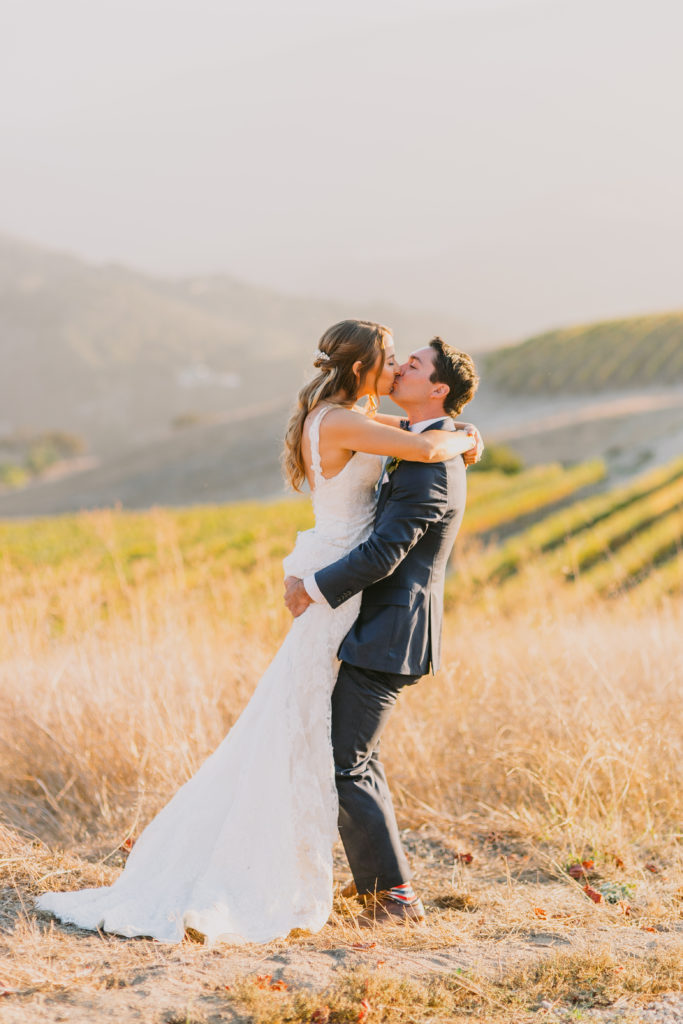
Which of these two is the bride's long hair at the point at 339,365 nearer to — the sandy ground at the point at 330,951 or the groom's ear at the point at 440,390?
the groom's ear at the point at 440,390

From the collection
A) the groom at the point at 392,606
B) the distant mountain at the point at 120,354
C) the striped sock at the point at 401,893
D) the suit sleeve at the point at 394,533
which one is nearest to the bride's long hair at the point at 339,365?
the groom at the point at 392,606

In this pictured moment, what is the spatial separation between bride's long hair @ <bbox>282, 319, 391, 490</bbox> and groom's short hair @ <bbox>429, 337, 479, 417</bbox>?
21 cm

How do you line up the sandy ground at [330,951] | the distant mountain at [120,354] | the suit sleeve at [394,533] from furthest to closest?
the distant mountain at [120,354], the suit sleeve at [394,533], the sandy ground at [330,951]

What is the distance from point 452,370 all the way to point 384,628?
3.42 feet

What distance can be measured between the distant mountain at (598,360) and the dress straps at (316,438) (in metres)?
40.5

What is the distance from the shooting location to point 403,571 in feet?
11.1

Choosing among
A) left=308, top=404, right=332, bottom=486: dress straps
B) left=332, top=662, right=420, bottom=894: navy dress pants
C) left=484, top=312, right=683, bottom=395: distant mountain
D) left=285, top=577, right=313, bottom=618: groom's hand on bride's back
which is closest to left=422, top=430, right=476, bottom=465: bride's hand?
left=308, top=404, right=332, bottom=486: dress straps

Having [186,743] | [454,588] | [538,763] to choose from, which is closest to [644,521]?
[454,588]

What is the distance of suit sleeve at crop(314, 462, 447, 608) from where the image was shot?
3209mm

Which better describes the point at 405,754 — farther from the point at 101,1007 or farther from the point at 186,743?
the point at 101,1007

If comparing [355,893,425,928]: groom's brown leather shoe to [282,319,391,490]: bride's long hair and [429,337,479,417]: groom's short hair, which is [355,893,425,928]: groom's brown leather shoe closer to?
[282,319,391,490]: bride's long hair

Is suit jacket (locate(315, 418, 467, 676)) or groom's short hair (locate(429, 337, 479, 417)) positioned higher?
groom's short hair (locate(429, 337, 479, 417))

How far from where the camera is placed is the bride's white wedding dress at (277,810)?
3.34m

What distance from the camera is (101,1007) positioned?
2670 millimetres
